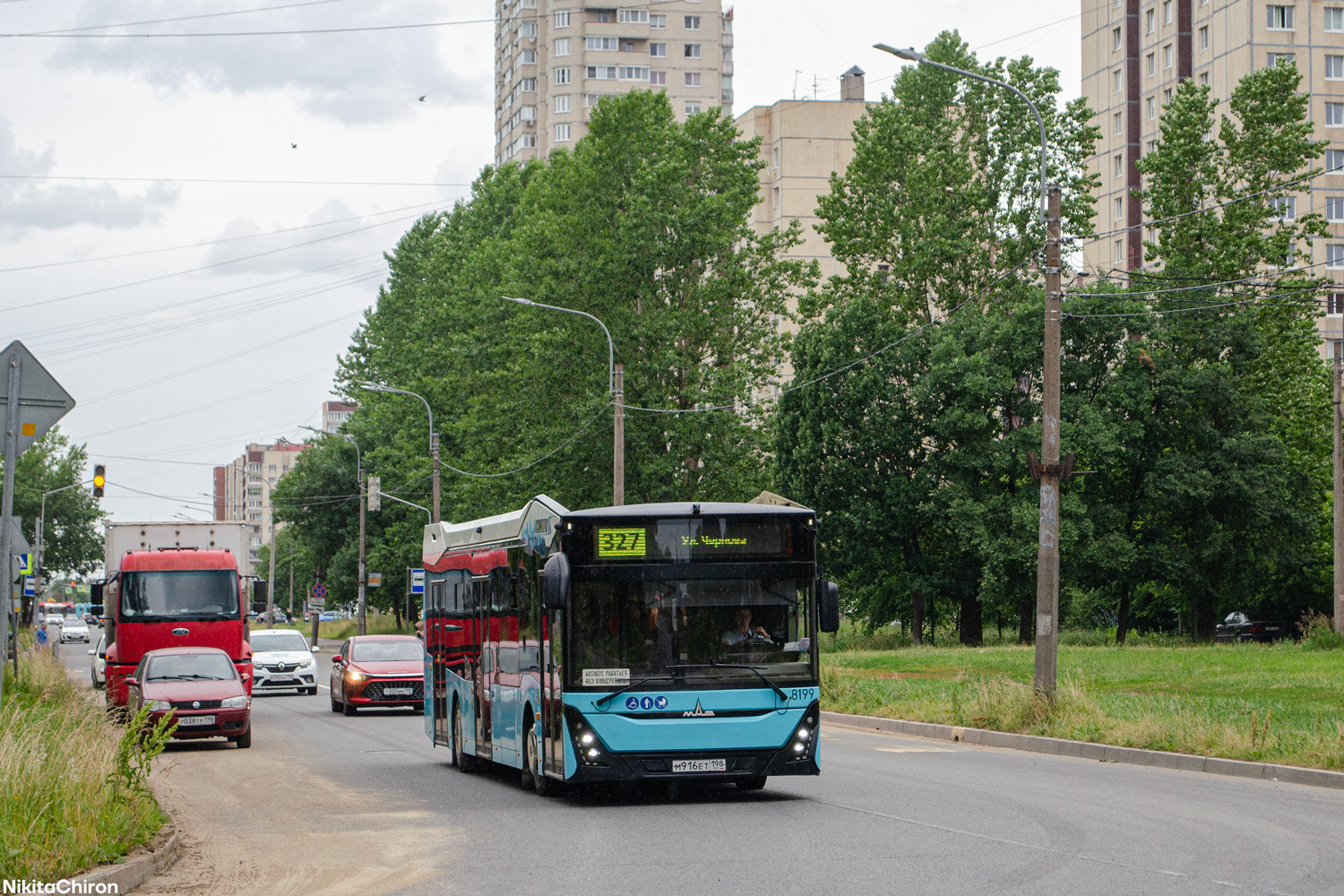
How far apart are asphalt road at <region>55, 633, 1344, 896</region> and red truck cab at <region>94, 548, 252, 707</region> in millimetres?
9026

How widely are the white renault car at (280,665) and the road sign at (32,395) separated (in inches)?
1104

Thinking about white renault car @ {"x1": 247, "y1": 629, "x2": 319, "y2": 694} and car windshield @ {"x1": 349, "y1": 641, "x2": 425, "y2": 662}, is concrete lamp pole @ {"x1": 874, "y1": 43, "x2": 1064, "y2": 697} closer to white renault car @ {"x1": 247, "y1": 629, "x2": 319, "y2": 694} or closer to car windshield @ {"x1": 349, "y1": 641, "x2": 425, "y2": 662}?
car windshield @ {"x1": 349, "y1": 641, "x2": 425, "y2": 662}

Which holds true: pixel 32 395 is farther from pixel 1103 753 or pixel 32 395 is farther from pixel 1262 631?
pixel 1262 631

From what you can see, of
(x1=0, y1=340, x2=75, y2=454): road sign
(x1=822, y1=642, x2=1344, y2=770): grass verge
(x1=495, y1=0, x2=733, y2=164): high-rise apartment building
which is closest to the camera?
(x1=0, y1=340, x2=75, y2=454): road sign

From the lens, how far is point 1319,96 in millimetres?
89875

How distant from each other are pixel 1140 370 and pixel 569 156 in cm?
2196

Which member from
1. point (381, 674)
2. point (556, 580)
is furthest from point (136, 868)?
point (381, 674)

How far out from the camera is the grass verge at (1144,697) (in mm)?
18375

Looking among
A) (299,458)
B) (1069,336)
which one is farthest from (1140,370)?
(299,458)

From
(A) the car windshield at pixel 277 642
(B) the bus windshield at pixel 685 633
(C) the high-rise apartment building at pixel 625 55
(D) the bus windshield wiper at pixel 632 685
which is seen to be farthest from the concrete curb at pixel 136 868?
(C) the high-rise apartment building at pixel 625 55

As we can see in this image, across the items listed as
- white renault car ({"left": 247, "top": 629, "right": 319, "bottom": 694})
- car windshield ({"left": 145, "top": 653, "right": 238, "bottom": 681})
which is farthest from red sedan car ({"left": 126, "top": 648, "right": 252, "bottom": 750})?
white renault car ({"left": 247, "top": 629, "right": 319, "bottom": 694})

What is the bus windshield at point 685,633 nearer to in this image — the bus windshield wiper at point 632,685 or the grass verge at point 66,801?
the bus windshield wiper at point 632,685

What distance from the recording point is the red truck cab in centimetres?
2767

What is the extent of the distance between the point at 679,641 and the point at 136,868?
5.41 metres
